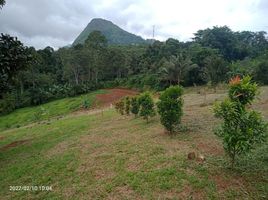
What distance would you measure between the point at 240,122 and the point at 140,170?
10.2 ft

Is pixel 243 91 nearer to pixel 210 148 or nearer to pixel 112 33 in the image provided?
pixel 210 148

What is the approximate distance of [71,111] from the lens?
34344mm

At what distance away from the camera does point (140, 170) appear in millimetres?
8250

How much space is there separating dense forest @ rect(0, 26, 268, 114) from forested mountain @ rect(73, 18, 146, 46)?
90.8 metres

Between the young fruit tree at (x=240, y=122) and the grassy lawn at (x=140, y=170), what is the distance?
91 centimetres

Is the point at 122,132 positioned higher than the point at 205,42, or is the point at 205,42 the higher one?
the point at 205,42

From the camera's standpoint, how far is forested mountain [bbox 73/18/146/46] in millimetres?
160750

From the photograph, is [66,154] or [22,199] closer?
[22,199]

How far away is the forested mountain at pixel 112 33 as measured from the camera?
527 feet

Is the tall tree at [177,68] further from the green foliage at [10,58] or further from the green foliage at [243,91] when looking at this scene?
the green foliage at [243,91]

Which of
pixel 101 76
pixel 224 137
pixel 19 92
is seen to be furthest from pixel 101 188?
pixel 101 76

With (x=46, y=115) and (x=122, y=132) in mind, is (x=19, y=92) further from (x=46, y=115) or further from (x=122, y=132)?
(x=122, y=132)

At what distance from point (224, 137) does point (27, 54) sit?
384 inches
